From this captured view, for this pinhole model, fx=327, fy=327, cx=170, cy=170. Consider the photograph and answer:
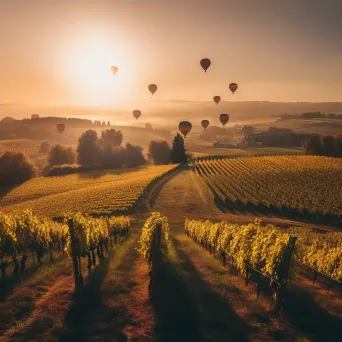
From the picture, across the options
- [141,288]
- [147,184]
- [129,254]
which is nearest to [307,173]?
[147,184]

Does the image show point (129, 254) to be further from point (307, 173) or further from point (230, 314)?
point (307, 173)

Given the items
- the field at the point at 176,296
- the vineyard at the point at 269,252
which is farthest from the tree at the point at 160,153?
the vineyard at the point at 269,252

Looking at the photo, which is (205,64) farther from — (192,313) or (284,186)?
(192,313)

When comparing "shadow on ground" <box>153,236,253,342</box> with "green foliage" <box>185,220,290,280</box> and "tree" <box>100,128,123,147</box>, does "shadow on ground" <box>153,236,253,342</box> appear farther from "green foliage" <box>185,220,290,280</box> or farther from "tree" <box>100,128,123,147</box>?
"tree" <box>100,128,123,147</box>

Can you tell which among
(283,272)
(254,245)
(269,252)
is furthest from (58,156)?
(283,272)

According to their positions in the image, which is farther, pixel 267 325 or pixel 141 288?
pixel 141 288
